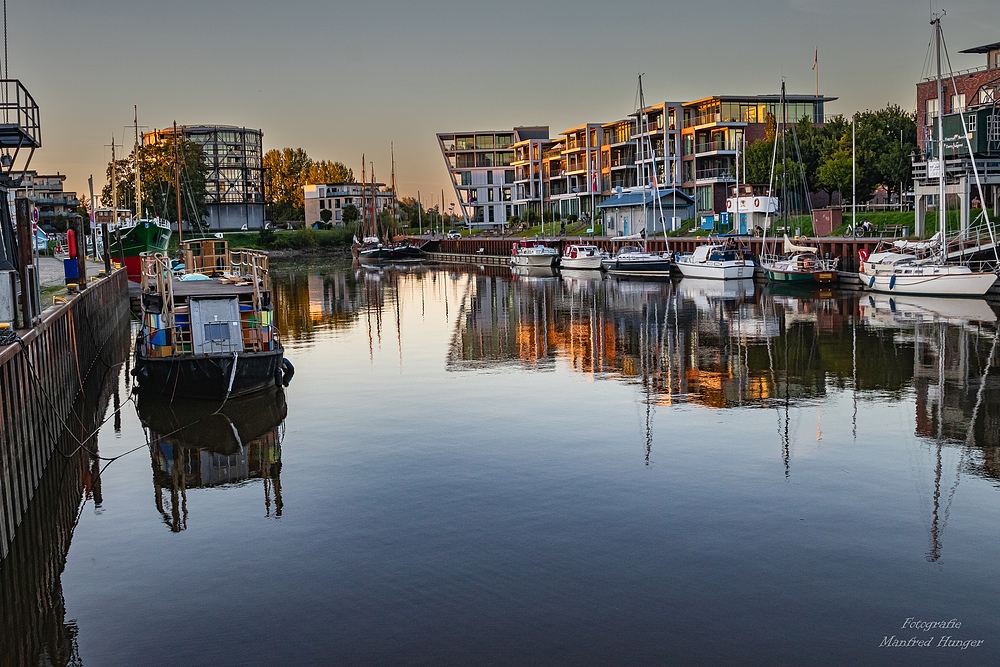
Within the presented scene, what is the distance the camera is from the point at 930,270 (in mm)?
54125

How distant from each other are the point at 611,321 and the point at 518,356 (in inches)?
454

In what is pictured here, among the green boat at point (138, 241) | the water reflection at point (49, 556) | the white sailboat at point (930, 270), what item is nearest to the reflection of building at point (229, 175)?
the green boat at point (138, 241)

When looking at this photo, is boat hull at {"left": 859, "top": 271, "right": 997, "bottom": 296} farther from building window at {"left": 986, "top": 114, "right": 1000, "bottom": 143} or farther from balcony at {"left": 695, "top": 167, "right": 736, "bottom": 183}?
balcony at {"left": 695, "top": 167, "right": 736, "bottom": 183}

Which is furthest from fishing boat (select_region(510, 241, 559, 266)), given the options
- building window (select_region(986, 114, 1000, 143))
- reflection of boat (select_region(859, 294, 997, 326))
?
reflection of boat (select_region(859, 294, 997, 326))

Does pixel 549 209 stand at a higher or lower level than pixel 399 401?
higher

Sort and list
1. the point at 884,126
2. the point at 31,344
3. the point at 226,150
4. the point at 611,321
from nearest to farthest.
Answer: the point at 31,344 → the point at 611,321 → the point at 884,126 → the point at 226,150

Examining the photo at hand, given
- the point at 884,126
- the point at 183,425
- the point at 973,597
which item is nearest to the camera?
the point at 973,597

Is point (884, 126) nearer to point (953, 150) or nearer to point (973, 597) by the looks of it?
point (953, 150)

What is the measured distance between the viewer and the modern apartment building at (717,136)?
363 ft

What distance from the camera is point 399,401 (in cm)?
2883

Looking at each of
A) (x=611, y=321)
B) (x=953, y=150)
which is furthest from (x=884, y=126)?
(x=611, y=321)

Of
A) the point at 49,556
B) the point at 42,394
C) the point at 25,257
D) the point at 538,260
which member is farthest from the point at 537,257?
the point at 49,556

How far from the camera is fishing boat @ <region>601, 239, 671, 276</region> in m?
76.7

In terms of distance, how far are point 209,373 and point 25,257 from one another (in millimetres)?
6132
